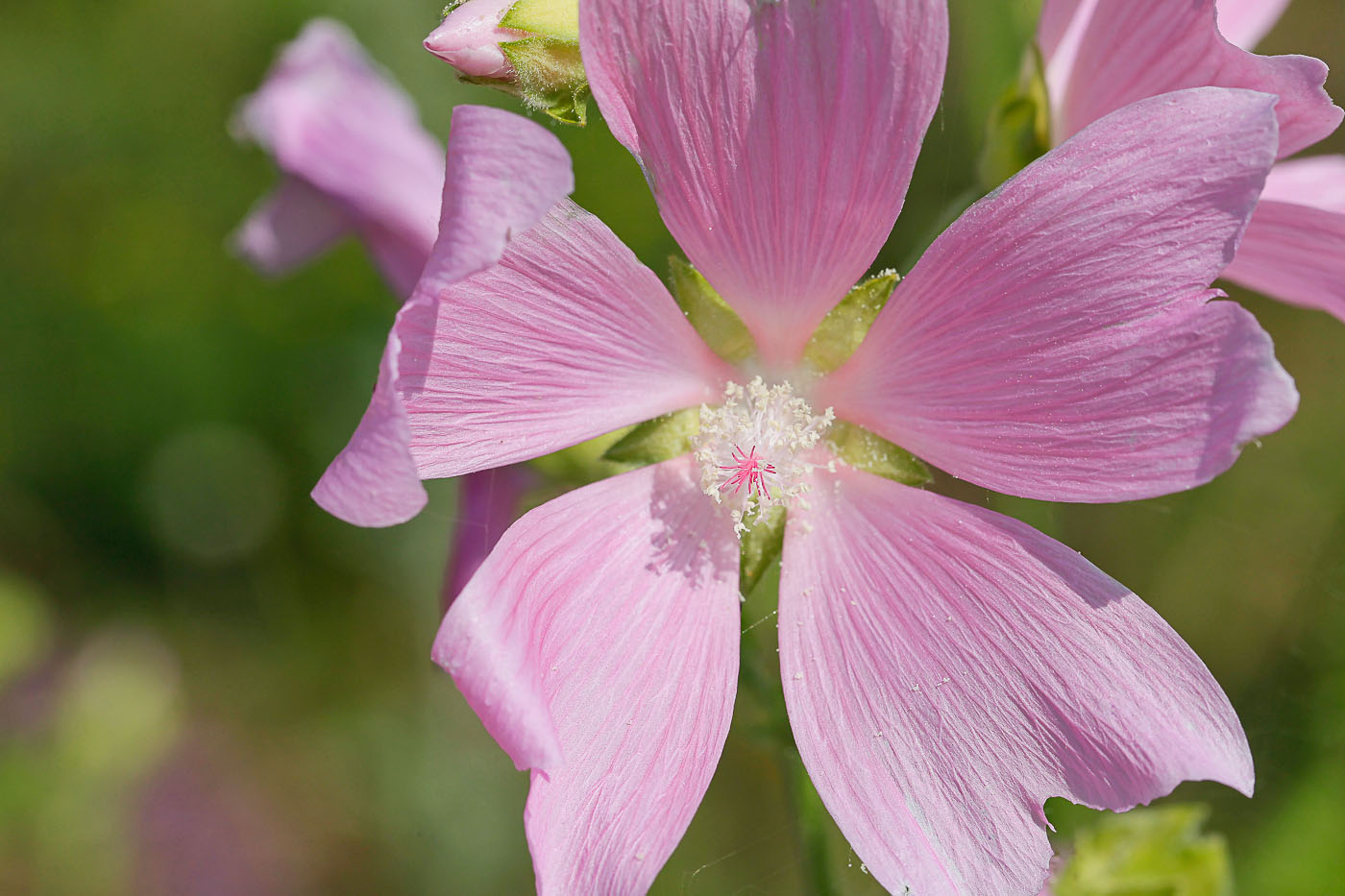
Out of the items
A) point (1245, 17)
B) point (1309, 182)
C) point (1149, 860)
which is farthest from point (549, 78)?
point (1149, 860)

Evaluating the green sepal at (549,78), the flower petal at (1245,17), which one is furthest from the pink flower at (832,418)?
the flower petal at (1245,17)

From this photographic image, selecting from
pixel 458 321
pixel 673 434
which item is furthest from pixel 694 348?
pixel 458 321

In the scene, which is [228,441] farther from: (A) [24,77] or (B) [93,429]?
(A) [24,77]

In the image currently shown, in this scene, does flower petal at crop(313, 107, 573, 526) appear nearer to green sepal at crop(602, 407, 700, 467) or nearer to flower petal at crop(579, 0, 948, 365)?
flower petal at crop(579, 0, 948, 365)

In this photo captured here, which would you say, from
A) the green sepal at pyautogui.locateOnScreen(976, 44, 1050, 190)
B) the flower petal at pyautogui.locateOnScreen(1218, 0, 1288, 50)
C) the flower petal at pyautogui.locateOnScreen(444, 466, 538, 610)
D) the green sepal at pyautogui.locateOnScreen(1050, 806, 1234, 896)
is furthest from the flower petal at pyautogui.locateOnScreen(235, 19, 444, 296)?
the green sepal at pyautogui.locateOnScreen(1050, 806, 1234, 896)

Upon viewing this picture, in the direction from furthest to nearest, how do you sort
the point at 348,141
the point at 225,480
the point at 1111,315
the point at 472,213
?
the point at 225,480, the point at 348,141, the point at 1111,315, the point at 472,213

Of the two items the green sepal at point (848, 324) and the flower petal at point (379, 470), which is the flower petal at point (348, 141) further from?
the flower petal at point (379, 470)

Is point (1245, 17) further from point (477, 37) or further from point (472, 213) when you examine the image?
point (472, 213)
